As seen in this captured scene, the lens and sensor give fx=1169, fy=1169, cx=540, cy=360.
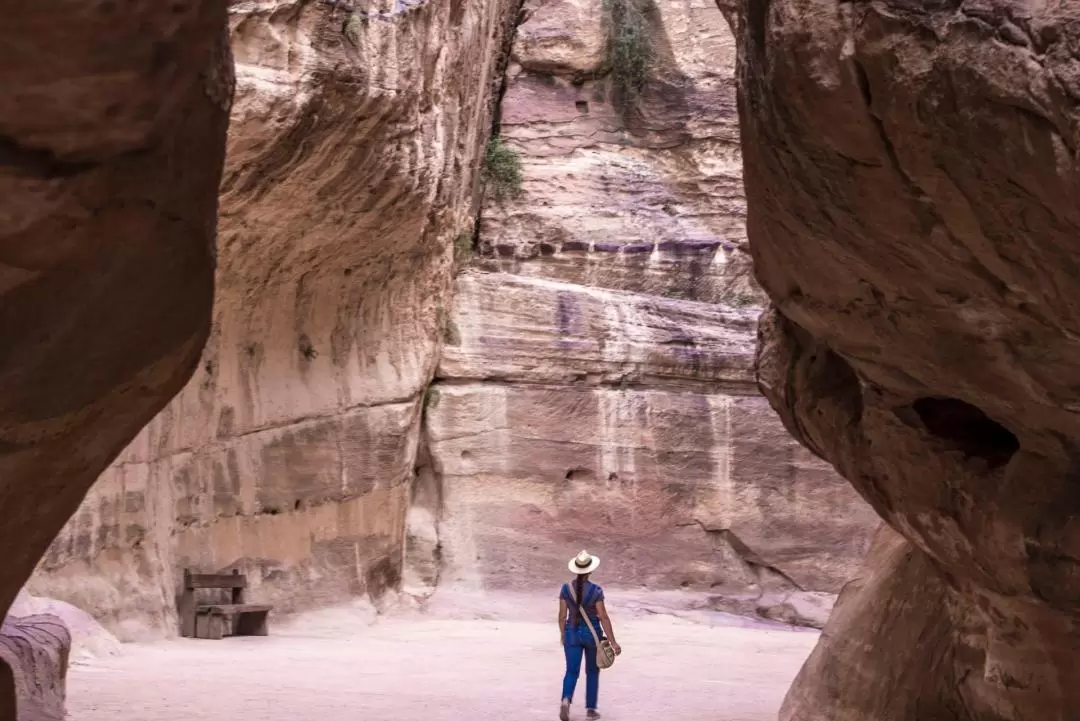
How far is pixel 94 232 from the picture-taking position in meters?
2.76

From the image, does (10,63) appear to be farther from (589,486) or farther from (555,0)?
(555,0)

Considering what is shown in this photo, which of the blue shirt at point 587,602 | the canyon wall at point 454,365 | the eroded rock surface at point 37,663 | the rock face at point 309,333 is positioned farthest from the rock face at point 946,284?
the canyon wall at point 454,365

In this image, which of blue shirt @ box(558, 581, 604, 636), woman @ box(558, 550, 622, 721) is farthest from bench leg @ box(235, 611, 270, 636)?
blue shirt @ box(558, 581, 604, 636)

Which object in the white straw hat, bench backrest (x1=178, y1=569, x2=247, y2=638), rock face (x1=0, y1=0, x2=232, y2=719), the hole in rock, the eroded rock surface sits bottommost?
bench backrest (x1=178, y1=569, x2=247, y2=638)

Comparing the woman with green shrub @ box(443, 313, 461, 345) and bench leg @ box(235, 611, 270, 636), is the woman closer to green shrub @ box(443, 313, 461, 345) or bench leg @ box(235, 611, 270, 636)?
bench leg @ box(235, 611, 270, 636)

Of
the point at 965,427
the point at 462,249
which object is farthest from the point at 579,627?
the point at 462,249

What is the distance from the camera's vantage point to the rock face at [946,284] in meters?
3.39

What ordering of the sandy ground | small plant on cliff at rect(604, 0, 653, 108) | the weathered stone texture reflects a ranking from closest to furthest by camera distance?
the sandy ground → the weathered stone texture → small plant on cliff at rect(604, 0, 653, 108)

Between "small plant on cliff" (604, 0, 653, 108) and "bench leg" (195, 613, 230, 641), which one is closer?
"bench leg" (195, 613, 230, 641)

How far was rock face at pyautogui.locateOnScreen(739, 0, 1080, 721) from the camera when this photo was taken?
3.39 meters

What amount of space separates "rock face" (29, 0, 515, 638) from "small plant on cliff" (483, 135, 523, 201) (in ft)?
7.33

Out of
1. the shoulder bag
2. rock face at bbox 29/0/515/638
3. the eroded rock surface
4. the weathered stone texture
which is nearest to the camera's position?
the eroded rock surface

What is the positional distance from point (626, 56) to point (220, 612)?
10708mm

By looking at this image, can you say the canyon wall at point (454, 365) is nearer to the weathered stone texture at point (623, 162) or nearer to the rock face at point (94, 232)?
the weathered stone texture at point (623, 162)
